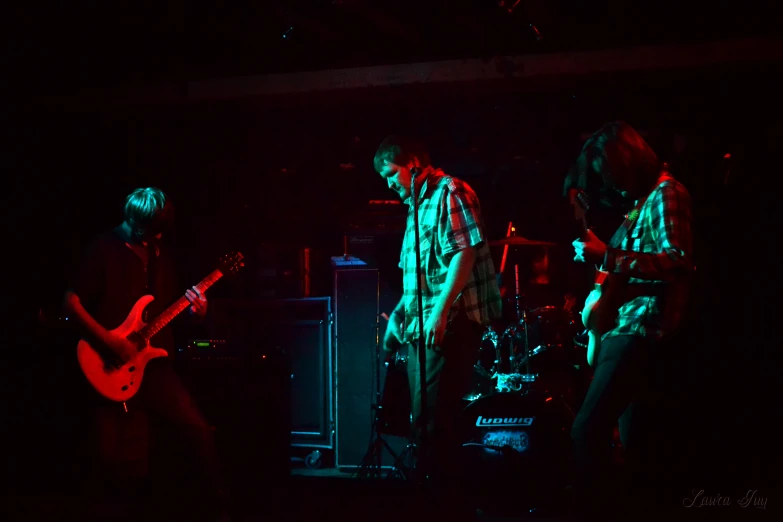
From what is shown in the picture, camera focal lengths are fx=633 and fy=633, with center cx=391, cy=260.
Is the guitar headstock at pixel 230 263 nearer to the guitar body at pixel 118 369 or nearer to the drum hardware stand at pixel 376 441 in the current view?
the guitar body at pixel 118 369

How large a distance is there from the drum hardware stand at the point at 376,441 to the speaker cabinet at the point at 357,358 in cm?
2

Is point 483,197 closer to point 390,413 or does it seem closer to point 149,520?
point 390,413

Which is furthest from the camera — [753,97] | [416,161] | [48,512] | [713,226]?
[713,226]

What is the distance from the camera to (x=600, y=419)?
2.56 m

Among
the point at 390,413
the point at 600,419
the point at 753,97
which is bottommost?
the point at 390,413

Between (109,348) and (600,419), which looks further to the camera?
(109,348)

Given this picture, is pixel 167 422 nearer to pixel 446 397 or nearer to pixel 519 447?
pixel 446 397

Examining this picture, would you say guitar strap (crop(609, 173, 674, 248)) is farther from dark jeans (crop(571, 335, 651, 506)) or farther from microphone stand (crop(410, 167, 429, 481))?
microphone stand (crop(410, 167, 429, 481))

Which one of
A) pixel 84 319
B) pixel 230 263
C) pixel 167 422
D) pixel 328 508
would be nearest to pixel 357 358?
pixel 230 263

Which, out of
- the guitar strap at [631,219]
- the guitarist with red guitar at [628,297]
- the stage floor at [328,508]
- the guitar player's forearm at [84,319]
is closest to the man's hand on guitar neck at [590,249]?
the guitarist with red guitar at [628,297]

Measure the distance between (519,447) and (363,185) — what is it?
11.0 ft

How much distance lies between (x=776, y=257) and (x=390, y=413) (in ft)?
11.1

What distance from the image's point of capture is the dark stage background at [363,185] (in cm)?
473

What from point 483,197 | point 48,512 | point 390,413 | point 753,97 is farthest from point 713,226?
Answer: point 48,512
